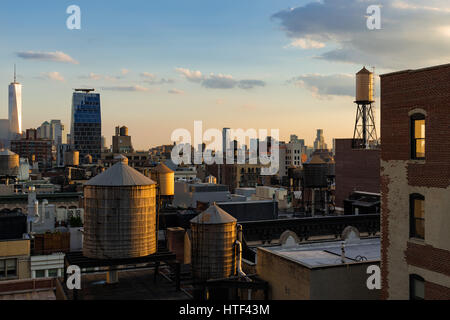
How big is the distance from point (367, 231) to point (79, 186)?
67.3m

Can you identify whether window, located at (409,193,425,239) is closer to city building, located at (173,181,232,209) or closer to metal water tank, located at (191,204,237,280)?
metal water tank, located at (191,204,237,280)

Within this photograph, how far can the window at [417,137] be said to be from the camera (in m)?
21.1

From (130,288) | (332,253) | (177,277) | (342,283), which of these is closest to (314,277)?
(342,283)

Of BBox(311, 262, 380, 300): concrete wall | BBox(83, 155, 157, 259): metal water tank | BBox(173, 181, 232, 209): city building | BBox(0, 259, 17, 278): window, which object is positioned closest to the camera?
BBox(311, 262, 380, 300): concrete wall

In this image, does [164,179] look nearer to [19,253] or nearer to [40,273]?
[40,273]

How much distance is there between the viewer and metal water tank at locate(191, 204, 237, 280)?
89.8 feet

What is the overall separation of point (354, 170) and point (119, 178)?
208 ft

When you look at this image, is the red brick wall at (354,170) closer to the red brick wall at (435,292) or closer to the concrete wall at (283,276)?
the concrete wall at (283,276)

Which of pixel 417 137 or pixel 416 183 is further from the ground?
pixel 417 137

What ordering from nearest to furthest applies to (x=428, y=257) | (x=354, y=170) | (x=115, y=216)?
(x=428, y=257), (x=115, y=216), (x=354, y=170)

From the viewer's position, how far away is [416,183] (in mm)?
20891

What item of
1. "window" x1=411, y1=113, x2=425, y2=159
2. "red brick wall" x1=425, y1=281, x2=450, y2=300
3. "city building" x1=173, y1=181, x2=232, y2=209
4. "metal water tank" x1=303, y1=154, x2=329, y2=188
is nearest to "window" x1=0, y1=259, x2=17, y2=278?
"red brick wall" x1=425, y1=281, x2=450, y2=300

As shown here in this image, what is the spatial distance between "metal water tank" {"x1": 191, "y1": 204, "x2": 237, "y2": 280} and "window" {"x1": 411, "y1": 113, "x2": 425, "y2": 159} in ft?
37.5

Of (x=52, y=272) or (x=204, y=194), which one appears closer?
(x=52, y=272)
